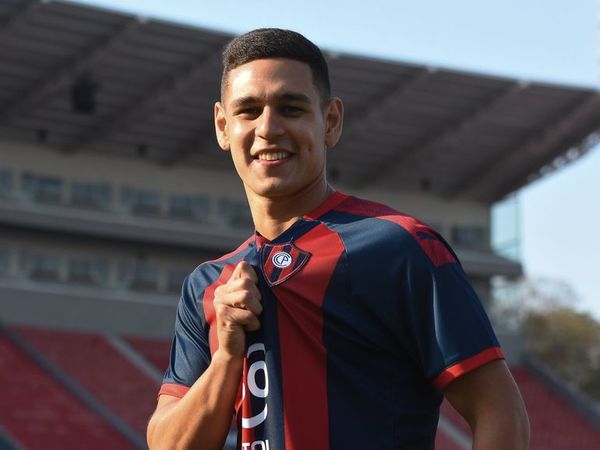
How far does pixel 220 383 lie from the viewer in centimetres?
251

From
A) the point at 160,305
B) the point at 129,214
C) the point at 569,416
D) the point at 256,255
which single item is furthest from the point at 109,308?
the point at 256,255

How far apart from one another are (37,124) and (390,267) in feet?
79.4

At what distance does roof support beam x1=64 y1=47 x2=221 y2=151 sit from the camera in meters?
23.9

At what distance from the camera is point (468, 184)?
99.1 feet

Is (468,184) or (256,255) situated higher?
(256,255)

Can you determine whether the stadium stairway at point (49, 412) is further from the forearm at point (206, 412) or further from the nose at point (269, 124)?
the nose at point (269, 124)

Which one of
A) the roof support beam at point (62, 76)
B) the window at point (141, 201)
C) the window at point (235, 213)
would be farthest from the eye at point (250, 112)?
the window at point (141, 201)

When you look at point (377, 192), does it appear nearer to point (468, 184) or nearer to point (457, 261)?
point (468, 184)

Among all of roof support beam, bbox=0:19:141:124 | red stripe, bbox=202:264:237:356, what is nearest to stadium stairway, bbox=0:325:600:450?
roof support beam, bbox=0:19:141:124

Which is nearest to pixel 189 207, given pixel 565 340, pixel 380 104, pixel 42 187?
pixel 42 187

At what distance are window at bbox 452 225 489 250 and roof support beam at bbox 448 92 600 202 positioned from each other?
0.96 meters

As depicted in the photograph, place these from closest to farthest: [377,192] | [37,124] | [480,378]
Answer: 1. [480,378]
2. [37,124]
3. [377,192]

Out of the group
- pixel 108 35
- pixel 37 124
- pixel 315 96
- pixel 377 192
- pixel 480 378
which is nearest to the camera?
pixel 480 378

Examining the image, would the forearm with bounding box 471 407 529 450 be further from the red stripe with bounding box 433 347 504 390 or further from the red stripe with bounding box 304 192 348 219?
the red stripe with bounding box 304 192 348 219
